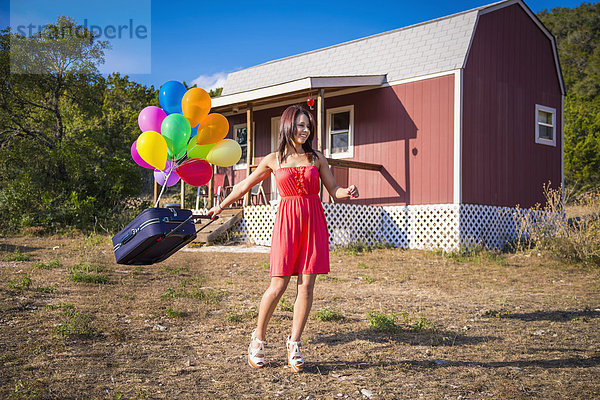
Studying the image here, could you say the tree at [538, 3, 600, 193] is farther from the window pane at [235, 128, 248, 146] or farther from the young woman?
the young woman

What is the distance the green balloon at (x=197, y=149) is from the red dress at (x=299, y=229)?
2.61 metres

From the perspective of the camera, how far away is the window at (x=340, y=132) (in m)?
13.3

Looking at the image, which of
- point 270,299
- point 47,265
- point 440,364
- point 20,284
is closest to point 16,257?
point 47,265

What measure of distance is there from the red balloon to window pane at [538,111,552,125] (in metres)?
9.84

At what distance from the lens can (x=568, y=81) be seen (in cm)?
3055

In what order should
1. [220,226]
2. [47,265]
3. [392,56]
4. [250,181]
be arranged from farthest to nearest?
1. [392,56]
2. [220,226]
3. [47,265]
4. [250,181]

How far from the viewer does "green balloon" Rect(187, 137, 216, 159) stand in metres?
6.48

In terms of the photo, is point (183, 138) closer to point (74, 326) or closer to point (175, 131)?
point (175, 131)

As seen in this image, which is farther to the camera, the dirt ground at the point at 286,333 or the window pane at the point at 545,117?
the window pane at the point at 545,117

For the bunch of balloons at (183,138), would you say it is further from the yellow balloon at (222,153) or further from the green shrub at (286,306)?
the green shrub at (286,306)

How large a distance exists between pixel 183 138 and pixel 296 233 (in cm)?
262

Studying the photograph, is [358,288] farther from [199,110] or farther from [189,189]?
[189,189]

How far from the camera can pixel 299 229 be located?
401 centimetres

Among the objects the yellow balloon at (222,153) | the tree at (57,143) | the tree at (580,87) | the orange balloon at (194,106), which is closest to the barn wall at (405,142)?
the yellow balloon at (222,153)
